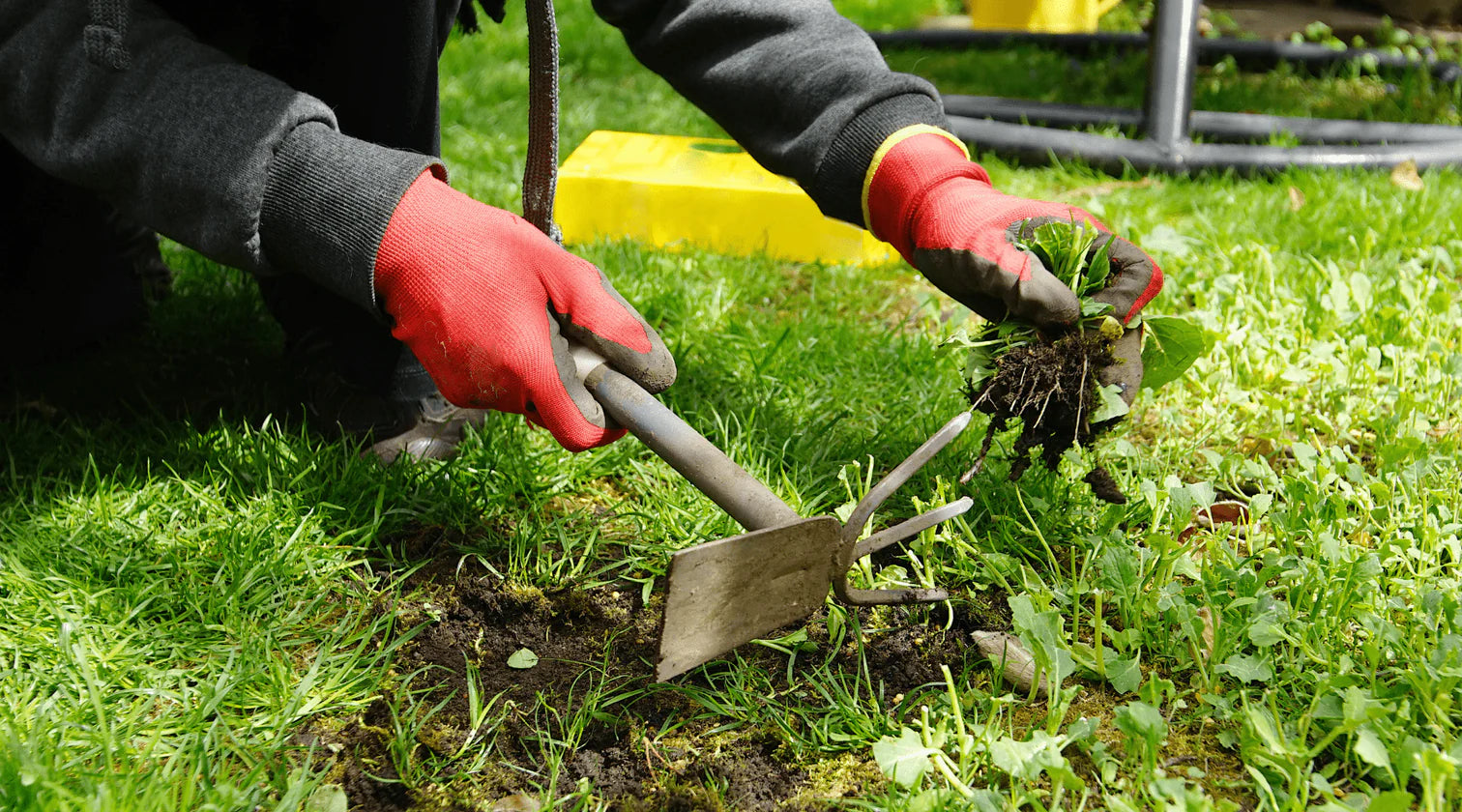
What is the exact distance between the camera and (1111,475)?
1.86 metres

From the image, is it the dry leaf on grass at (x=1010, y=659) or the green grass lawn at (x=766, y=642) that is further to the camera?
the dry leaf on grass at (x=1010, y=659)

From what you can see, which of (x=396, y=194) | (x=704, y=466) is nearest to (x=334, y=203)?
(x=396, y=194)

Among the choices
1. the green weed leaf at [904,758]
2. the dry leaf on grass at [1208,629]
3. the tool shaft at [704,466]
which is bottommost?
the dry leaf on grass at [1208,629]

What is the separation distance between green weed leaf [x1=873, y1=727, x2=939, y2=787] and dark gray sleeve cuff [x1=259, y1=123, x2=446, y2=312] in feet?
3.05

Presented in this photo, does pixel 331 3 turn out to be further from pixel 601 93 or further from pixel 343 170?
pixel 601 93

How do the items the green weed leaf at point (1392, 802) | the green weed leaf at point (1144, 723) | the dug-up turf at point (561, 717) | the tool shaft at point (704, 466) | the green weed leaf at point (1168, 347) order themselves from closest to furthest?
1. the green weed leaf at point (1392, 802)
2. the green weed leaf at point (1144, 723)
3. the dug-up turf at point (561, 717)
4. the tool shaft at point (704, 466)
5. the green weed leaf at point (1168, 347)

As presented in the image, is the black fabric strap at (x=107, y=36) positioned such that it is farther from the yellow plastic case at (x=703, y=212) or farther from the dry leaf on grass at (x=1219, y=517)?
the dry leaf on grass at (x=1219, y=517)

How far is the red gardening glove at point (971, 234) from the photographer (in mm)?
1614

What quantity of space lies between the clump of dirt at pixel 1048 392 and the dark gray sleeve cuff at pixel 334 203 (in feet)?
2.99

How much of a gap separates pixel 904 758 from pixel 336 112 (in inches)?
58.7

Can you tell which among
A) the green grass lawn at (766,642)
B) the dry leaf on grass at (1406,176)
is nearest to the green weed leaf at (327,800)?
the green grass lawn at (766,642)

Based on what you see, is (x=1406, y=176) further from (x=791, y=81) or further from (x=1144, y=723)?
(x=1144, y=723)

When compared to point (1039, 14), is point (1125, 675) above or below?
below

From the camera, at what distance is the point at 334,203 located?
1542 mm
